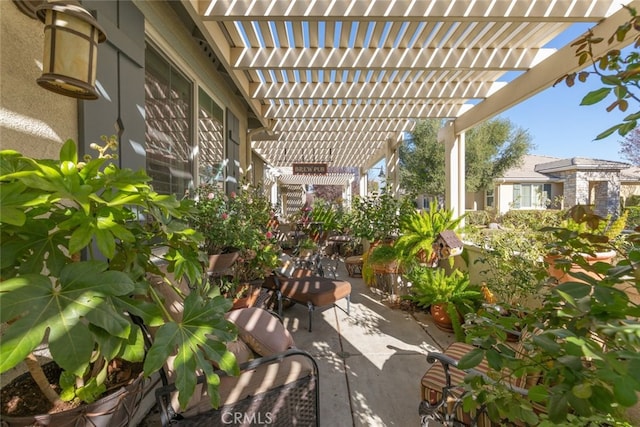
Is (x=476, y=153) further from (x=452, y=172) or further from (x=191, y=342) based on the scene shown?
(x=191, y=342)

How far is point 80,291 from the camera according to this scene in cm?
79

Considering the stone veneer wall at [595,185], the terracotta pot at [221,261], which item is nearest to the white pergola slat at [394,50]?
the terracotta pot at [221,261]

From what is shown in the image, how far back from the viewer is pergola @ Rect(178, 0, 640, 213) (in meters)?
2.57

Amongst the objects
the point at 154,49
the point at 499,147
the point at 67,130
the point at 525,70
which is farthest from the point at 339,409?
the point at 499,147

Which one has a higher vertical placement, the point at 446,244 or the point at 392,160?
the point at 392,160

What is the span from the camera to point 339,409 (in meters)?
2.06

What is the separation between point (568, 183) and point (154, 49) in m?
20.2

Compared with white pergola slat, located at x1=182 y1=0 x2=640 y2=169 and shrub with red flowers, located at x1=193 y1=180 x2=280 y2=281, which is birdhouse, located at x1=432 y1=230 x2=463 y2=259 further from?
shrub with red flowers, located at x1=193 y1=180 x2=280 y2=281

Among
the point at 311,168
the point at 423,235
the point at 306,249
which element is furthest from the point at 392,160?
the point at 423,235

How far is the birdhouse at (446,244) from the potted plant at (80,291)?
3267 millimetres

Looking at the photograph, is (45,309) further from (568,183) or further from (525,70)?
(568,183)

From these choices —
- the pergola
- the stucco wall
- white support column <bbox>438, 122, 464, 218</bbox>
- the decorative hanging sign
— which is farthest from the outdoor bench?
the decorative hanging sign

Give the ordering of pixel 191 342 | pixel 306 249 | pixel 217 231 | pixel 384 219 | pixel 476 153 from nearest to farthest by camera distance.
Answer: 1. pixel 191 342
2. pixel 217 231
3. pixel 384 219
4. pixel 306 249
5. pixel 476 153

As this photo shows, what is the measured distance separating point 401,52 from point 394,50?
0.09 meters
